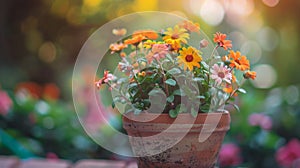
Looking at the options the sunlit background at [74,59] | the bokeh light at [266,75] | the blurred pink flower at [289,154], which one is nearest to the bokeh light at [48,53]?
the sunlit background at [74,59]

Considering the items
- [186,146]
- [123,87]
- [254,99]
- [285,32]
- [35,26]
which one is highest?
[35,26]

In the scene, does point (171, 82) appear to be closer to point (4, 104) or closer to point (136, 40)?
point (136, 40)

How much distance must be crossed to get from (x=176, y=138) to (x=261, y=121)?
1280 mm

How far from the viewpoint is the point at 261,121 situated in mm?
2078

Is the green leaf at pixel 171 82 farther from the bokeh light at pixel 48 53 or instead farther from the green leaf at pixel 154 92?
the bokeh light at pixel 48 53

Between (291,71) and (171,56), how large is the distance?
267 centimetres

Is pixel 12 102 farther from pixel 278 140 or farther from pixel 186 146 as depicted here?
pixel 186 146

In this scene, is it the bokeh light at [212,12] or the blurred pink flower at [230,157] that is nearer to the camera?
the blurred pink flower at [230,157]

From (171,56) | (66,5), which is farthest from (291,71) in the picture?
(171,56)

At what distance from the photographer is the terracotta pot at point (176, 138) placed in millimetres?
898

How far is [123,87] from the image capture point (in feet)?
3.19

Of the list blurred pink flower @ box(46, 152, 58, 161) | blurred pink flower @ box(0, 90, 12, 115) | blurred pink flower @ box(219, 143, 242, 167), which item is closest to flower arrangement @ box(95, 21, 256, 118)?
blurred pink flower @ box(219, 143, 242, 167)

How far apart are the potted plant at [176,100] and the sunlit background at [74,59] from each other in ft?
3.88

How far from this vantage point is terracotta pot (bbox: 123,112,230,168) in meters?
0.90
